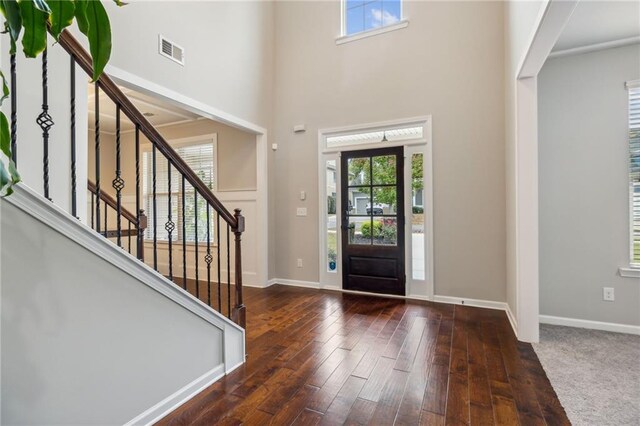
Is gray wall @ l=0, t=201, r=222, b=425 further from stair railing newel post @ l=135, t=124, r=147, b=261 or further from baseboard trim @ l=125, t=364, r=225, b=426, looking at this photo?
stair railing newel post @ l=135, t=124, r=147, b=261

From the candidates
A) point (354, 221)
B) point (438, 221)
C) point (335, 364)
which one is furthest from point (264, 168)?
point (335, 364)

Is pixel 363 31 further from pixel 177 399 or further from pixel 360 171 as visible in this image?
pixel 177 399

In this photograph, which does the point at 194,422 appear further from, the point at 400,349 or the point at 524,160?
the point at 524,160

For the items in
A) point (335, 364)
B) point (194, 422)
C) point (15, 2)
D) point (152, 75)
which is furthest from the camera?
point (152, 75)

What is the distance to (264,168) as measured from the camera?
4707 millimetres

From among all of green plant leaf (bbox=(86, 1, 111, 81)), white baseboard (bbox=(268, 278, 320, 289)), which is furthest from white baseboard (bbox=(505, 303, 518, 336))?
green plant leaf (bbox=(86, 1, 111, 81))

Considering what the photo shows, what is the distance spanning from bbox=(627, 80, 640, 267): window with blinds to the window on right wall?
2.74m

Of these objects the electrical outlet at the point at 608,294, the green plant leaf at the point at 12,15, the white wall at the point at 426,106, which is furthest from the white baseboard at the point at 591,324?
the green plant leaf at the point at 12,15

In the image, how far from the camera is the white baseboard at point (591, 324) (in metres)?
2.94

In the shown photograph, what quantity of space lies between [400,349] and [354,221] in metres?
2.07

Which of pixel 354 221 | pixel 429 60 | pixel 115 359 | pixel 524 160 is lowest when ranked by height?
pixel 115 359

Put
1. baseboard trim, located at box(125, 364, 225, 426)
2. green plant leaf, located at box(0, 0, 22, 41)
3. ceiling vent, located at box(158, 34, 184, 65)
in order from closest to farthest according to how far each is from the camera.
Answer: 1. green plant leaf, located at box(0, 0, 22, 41)
2. baseboard trim, located at box(125, 364, 225, 426)
3. ceiling vent, located at box(158, 34, 184, 65)

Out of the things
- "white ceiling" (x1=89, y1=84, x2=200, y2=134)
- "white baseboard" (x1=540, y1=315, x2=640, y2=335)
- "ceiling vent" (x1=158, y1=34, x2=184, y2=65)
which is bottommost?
"white baseboard" (x1=540, y1=315, x2=640, y2=335)

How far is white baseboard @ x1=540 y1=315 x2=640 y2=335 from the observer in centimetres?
294
